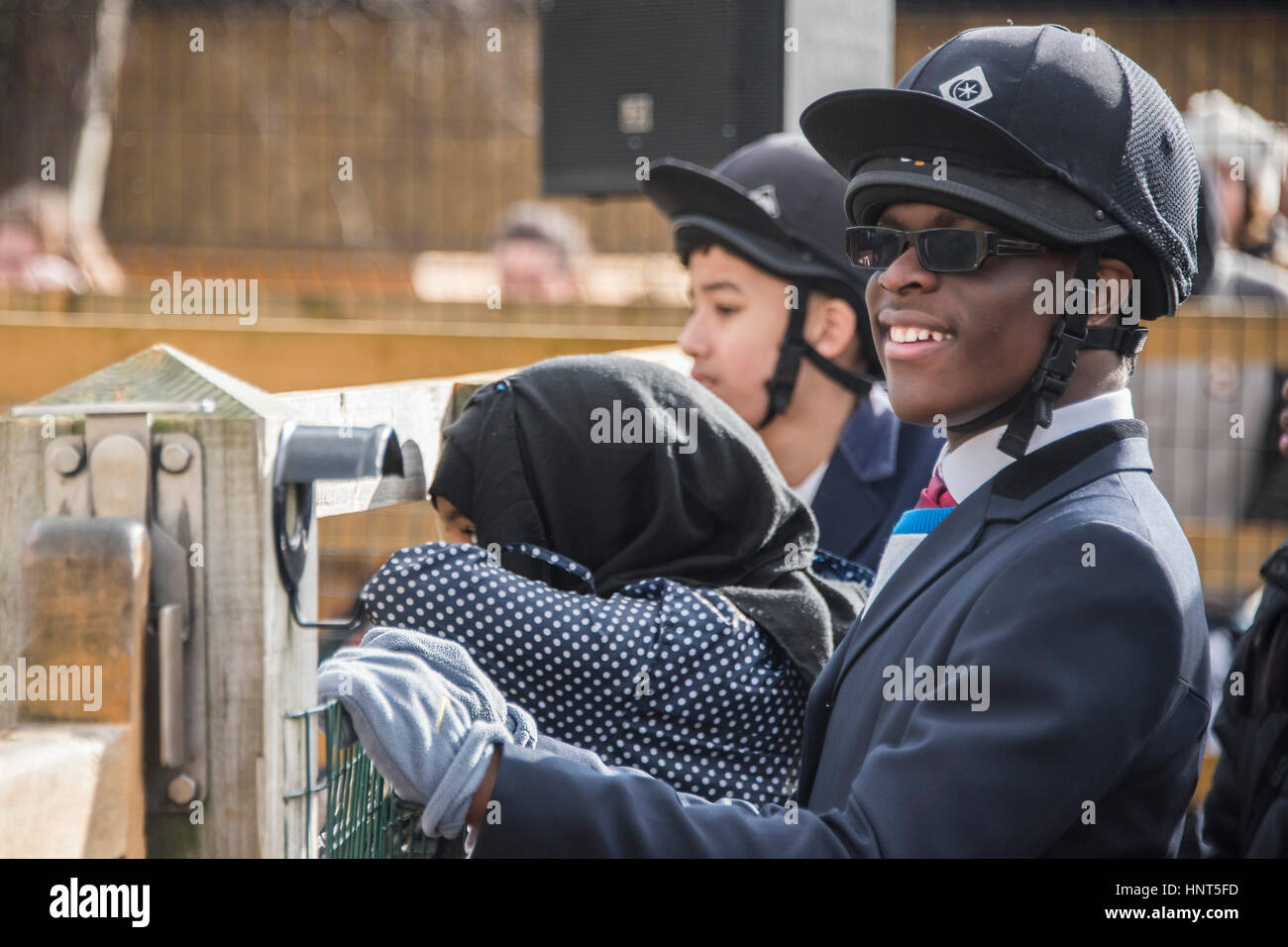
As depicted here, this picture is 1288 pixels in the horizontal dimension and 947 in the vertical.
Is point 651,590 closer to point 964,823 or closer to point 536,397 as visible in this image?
point 536,397

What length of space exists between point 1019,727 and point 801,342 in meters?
1.68

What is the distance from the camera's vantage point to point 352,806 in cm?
152

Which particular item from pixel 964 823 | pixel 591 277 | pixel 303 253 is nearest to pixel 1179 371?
pixel 591 277

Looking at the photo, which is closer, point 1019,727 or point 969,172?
point 1019,727

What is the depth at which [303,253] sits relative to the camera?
35.1ft

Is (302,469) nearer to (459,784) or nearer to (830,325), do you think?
(459,784)

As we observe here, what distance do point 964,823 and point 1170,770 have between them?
244mm

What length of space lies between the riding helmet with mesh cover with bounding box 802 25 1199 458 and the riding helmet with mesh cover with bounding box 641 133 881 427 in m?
1.22

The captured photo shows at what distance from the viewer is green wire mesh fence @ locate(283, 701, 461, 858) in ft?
4.65

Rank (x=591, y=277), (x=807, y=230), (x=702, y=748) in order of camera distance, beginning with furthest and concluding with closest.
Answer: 1. (x=591, y=277)
2. (x=807, y=230)
3. (x=702, y=748)

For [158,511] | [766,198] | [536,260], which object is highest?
[536,260]

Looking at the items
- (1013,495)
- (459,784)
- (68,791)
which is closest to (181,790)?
(68,791)

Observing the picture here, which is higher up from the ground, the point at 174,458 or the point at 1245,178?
the point at 1245,178
